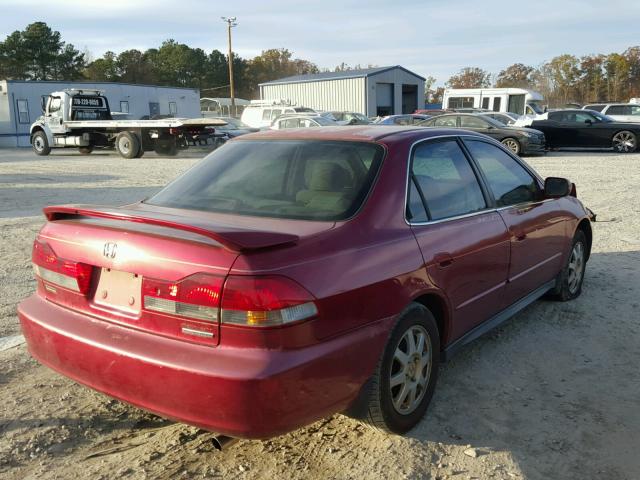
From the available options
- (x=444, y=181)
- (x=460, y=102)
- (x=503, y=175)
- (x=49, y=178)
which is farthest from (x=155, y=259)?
(x=460, y=102)

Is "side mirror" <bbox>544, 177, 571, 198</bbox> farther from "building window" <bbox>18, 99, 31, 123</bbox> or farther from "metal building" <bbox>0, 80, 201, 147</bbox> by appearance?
"building window" <bbox>18, 99, 31, 123</bbox>

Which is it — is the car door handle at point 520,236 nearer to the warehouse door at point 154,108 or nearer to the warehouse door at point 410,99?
the warehouse door at point 154,108

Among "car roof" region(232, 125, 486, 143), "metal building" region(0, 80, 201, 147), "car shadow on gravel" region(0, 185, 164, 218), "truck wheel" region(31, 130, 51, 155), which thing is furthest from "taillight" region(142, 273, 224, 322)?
"metal building" region(0, 80, 201, 147)

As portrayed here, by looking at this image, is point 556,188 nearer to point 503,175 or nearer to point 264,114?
point 503,175

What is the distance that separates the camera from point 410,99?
51.8 meters

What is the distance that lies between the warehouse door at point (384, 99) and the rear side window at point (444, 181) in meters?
43.7

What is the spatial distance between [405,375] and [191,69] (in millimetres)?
78986

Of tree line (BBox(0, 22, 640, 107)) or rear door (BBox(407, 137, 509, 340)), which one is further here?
tree line (BBox(0, 22, 640, 107))

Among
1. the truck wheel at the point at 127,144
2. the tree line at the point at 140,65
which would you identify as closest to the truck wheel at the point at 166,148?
the truck wheel at the point at 127,144

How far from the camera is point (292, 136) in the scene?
12.1ft

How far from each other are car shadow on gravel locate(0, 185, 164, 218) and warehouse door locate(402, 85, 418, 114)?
135 feet

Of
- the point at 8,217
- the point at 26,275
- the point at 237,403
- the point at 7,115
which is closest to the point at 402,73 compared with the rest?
the point at 7,115

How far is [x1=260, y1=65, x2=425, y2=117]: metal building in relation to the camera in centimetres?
4472

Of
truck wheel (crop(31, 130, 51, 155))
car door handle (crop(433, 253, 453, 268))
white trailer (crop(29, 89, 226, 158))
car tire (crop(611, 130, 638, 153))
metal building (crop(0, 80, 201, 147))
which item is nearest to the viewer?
car door handle (crop(433, 253, 453, 268))
